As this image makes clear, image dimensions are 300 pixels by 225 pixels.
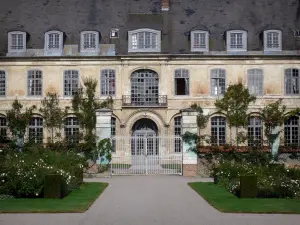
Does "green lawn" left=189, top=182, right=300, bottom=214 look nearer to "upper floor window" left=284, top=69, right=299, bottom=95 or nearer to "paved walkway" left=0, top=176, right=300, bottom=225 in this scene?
"paved walkway" left=0, top=176, right=300, bottom=225

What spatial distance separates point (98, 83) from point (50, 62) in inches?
136

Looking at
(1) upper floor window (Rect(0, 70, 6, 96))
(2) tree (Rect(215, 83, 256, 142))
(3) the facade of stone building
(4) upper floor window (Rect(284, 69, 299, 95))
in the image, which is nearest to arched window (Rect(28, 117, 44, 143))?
(3) the facade of stone building

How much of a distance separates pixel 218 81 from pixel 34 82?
12.1m

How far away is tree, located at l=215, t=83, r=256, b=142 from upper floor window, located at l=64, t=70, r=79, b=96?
→ 9421 millimetres

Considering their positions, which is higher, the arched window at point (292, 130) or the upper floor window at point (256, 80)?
the upper floor window at point (256, 80)

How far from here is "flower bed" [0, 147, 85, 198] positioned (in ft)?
54.6

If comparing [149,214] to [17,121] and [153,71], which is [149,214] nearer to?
[17,121]

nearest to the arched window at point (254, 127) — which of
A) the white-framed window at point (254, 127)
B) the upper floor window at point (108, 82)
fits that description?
the white-framed window at point (254, 127)

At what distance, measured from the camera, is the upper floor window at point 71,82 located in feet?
120

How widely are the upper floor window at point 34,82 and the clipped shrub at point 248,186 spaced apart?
2254 cm

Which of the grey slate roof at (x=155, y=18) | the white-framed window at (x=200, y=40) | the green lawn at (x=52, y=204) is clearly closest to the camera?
the green lawn at (x=52, y=204)

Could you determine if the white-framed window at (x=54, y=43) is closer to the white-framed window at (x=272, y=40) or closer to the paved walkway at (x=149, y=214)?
the white-framed window at (x=272, y=40)

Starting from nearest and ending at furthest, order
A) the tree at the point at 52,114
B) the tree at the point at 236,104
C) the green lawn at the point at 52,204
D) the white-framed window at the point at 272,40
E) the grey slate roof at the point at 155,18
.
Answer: the green lawn at the point at 52,204
the tree at the point at 236,104
the tree at the point at 52,114
the white-framed window at the point at 272,40
the grey slate roof at the point at 155,18

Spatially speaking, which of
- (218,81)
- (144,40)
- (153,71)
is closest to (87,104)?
(153,71)
